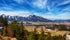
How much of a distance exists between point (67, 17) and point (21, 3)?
1.15 metres

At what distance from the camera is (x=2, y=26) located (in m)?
4.37

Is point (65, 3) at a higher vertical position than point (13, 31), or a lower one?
higher

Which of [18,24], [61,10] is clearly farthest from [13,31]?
[61,10]

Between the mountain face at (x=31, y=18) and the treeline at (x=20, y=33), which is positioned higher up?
the mountain face at (x=31, y=18)

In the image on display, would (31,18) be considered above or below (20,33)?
above

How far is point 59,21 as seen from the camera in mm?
4488

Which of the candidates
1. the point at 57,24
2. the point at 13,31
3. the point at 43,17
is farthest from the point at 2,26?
the point at 57,24

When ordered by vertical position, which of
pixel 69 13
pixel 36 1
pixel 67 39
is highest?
pixel 36 1

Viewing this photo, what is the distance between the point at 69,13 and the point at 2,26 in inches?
63.4

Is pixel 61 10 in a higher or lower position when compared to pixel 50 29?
higher

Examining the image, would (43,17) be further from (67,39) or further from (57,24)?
(67,39)

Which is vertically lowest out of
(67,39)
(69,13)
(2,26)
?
(67,39)

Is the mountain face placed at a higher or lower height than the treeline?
higher

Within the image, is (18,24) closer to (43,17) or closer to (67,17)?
(43,17)
